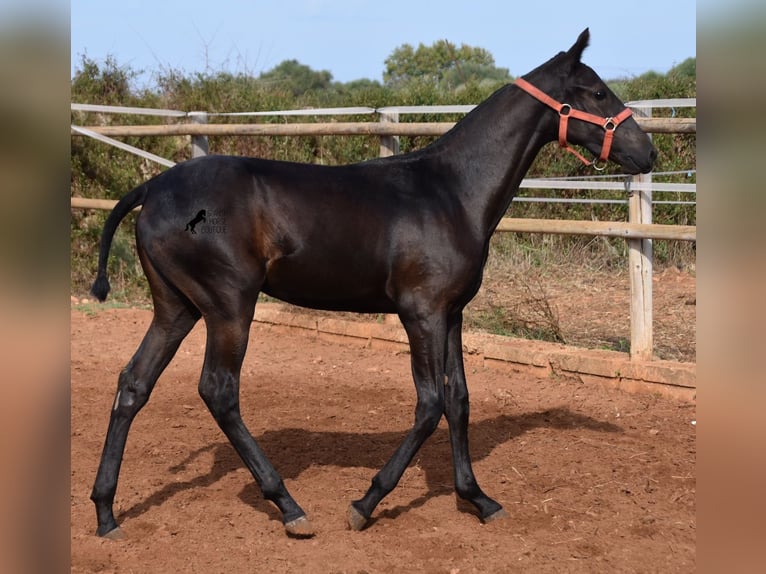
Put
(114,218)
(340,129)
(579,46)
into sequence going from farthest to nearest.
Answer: (340,129)
(579,46)
(114,218)

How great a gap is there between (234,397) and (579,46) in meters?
2.32

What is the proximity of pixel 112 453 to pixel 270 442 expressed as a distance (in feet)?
4.86

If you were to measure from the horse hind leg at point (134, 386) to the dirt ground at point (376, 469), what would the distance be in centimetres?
18

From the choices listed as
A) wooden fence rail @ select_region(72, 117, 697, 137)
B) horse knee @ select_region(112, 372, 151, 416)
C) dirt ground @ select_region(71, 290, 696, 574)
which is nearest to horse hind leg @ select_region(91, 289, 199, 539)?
horse knee @ select_region(112, 372, 151, 416)

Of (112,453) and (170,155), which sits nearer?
(112,453)

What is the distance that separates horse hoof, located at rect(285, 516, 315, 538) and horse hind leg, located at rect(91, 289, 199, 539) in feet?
2.46

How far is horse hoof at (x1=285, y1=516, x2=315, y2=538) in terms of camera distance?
3.82m

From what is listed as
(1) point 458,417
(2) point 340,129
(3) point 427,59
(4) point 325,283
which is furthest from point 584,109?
(3) point 427,59

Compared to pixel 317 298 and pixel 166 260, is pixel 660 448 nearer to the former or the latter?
pixel 317 298

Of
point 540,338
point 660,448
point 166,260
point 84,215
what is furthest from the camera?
point 84,215

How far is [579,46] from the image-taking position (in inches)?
163

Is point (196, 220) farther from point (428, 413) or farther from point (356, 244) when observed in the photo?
point (428, 413)
